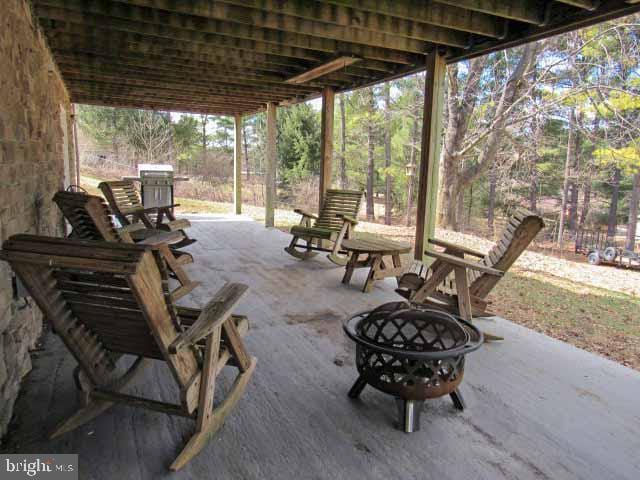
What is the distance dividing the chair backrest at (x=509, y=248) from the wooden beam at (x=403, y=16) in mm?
1618

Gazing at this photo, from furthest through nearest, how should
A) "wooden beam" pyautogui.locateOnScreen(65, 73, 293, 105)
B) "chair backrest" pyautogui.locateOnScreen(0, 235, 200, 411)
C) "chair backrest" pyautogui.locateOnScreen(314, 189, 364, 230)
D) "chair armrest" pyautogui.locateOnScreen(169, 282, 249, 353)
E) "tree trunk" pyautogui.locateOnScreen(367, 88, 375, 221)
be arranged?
"tree trunk" pyautogui.locateOnScreen(367, 88, 375, 221) < "wooden beam" pyautogui.locateOnScreen(65, 73, 293, 105) < "chair backrest" pyautogui.locateOnScreen(314, 189, 364, 230) < "chair armrest" pyautogui.locateOnScreen(169, 282, 249, 353) < "chair backrest" pyautogui.locateOnScreen(0, 235, 200, 411)

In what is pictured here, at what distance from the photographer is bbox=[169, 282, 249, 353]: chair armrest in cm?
144

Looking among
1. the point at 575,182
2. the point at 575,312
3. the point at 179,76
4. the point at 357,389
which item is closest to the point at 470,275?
the point at 357,389

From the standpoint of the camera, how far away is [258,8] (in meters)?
3.25

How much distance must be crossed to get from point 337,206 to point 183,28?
8.56ft

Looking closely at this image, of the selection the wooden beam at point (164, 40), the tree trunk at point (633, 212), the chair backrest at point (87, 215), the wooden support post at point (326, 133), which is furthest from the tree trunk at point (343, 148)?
the chair backrest at point (87, 215)

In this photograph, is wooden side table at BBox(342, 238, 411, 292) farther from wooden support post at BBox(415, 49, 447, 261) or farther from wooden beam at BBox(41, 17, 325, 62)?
wooden beam at BBox(41, 17, 325, 62)

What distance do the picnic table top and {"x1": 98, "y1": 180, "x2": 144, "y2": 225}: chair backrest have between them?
2361mm

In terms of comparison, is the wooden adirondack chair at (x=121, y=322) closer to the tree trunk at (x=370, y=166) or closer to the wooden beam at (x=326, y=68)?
the wooden beam at (x=326, y=68)

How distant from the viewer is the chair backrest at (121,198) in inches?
185

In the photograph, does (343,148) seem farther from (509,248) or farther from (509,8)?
(509,248)

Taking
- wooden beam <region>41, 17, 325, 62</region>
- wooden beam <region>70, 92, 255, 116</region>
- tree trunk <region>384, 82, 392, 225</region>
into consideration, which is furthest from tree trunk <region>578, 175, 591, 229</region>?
wooden beam <region>41, 17, 325, 62</region>

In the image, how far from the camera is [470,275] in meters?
3.21

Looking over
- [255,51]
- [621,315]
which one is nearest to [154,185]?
[255,51]
